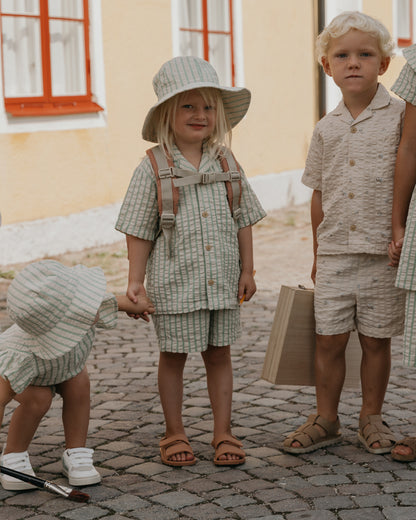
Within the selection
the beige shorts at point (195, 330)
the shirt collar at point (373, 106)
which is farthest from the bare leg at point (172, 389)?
the shirt collar at point (373, 106)

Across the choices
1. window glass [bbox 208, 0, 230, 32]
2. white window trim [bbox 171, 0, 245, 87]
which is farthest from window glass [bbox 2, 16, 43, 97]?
white window trim [bbox 171, 0, 245, 87]

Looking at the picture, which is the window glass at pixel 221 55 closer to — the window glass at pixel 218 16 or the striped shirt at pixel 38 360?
the window glass at pixel 218 16

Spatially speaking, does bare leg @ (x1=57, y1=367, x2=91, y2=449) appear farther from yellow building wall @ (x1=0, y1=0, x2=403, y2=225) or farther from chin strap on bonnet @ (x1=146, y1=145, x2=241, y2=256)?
yellow building wall @ (x1=0, y1=0, x2=403, y2=225)

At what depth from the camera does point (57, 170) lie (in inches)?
357

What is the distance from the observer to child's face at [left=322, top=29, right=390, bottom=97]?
3.82 m

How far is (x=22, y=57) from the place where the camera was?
8.93 m

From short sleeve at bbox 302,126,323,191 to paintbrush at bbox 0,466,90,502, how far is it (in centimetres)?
151

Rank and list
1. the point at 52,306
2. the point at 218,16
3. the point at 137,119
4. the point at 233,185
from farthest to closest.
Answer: the point at 218,16, the point at 137,119, the point at 233,185, the point at 52,306

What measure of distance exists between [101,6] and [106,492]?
6667 millimetres

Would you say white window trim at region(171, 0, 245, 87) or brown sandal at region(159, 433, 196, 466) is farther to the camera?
white window trim at region(171, 0, 245, 87)

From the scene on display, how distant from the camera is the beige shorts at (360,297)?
12.6 feet

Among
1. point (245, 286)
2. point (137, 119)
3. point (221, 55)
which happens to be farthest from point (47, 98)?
point (245, 286)

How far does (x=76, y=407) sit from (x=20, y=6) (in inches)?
235

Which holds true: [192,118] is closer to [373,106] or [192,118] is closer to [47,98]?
[373,106]
